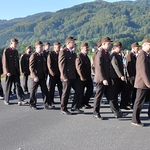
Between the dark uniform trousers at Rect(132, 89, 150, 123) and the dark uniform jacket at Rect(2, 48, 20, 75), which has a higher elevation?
the dark uniform jacket at Rect(2, 48, 20, 75)

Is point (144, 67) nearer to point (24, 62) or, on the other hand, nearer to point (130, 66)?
point (130, 66)

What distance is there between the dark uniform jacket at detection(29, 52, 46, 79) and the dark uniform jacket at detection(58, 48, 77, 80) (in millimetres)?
943

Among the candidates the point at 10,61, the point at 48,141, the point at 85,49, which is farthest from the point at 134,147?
the point at 10,61

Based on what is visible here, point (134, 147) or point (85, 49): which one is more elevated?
point (85, 49)

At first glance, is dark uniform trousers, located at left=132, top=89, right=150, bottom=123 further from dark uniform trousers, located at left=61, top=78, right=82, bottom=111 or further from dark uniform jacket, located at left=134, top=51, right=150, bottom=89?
dark uniform trousers, located at left=61, top=78, right=82, bottom=111

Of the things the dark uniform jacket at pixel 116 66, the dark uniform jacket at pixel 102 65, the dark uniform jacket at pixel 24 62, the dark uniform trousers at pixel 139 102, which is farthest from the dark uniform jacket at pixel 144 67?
the dark uniform jacket at pixel 24 62

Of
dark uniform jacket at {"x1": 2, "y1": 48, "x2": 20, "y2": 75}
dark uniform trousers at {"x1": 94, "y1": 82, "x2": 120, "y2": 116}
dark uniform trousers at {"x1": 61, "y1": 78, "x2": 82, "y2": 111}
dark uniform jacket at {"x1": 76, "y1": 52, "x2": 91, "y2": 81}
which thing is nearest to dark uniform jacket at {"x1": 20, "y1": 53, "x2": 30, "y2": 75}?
dark uniform jacket at {"x1": 2, "y1": 48, "x2": 20, "y2": 75}

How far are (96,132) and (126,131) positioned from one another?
2.03 ft

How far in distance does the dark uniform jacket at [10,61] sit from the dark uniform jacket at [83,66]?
2122 mm

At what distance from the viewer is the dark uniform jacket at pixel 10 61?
28.1 ft

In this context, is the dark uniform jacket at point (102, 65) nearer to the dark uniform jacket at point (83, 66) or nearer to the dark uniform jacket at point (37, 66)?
the dark uniform jacket at point (83, 66)

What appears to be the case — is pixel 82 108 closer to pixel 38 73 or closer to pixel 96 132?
pixel 38 73

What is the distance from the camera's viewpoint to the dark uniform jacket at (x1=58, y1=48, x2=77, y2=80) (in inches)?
283

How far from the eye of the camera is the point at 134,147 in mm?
4840
